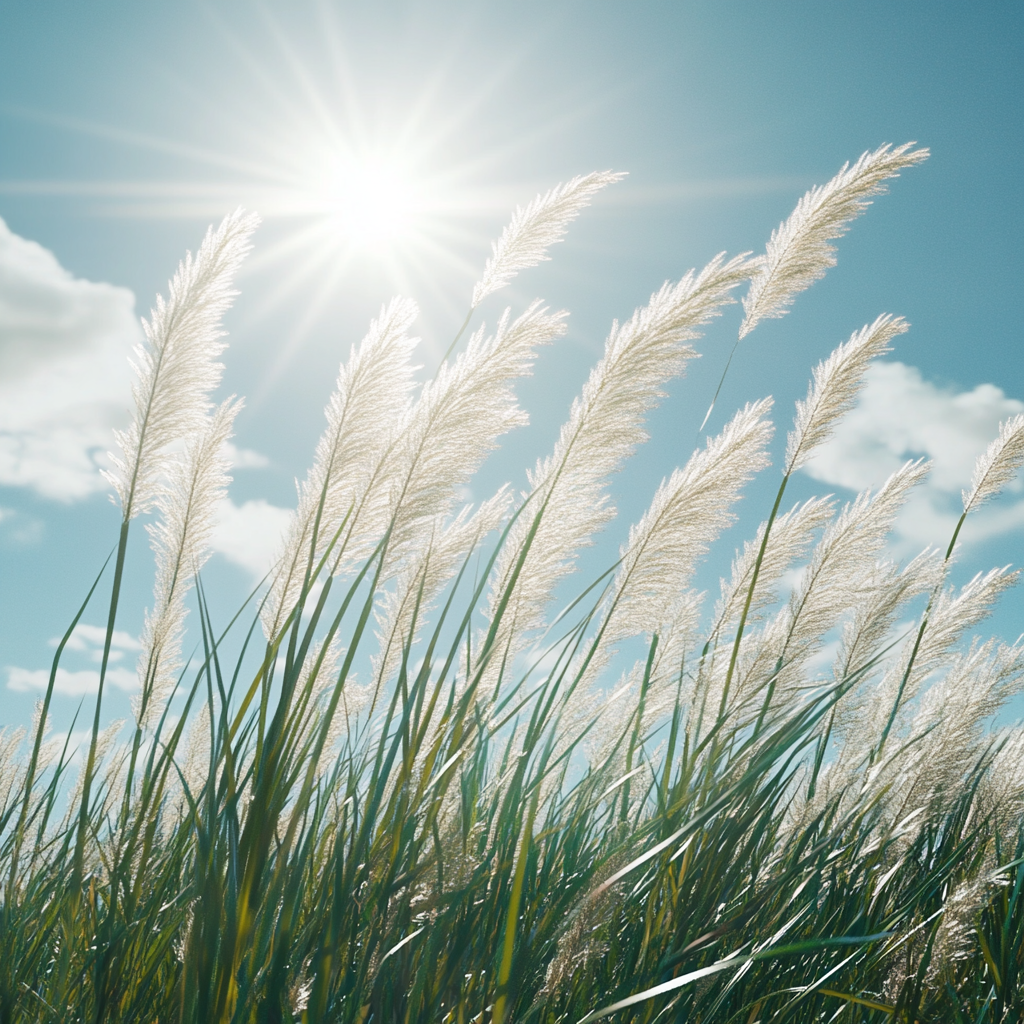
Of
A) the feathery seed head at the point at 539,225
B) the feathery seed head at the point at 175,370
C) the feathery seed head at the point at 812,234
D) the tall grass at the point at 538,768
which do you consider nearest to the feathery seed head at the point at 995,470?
the tall grass at the point at 538,768

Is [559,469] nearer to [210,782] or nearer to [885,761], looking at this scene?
[210,782]

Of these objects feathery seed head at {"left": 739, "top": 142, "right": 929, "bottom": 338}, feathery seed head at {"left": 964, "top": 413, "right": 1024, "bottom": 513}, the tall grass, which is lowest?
the tall grass

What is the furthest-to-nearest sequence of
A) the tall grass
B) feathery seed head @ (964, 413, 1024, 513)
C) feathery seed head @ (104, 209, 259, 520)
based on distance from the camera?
feathery seed head @ (964, 413, 1024, 513) < feathery seed head @ (104, 209, 259, 520) < the tall grass

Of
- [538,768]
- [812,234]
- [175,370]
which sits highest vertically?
[812,234]

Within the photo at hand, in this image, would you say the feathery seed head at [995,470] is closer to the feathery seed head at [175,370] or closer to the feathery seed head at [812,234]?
the feathery seed head at [812,234]

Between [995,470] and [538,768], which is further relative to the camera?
[995,470]

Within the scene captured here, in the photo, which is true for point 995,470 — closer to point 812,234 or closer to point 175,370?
point 812,234

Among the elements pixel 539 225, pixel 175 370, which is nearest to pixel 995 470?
pixel 539 225

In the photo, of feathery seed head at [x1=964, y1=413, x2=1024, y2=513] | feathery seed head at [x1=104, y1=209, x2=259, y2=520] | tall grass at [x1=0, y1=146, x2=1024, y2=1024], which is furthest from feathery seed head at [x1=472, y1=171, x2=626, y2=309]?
feathery seed head at [x1=964, y1=413, x2=1024, y2=513]

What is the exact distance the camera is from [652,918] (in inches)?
70.0

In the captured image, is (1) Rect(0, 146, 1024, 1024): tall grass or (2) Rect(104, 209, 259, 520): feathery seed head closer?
(1) Rect(0, 146, 1024, 1024): tall grass

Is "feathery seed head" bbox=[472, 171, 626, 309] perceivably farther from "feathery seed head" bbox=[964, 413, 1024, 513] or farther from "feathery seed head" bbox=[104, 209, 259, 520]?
"feathery seed head" bbox=[964, 413, 1024, 513]

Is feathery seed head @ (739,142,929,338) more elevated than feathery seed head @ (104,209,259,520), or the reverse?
feathery seed head @ (739,142,929,338)

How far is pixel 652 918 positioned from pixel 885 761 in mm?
1140
